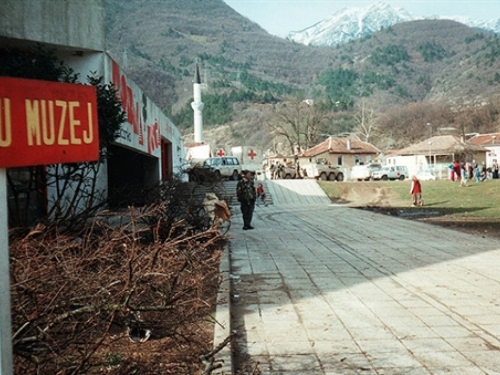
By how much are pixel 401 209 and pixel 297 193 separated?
10410 millimetres

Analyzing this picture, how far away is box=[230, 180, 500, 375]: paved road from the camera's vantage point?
5.29 meters

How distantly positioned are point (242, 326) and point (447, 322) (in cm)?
229

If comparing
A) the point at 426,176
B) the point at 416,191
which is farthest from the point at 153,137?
the point at 426,176

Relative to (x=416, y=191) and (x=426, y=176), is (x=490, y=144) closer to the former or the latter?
(x=426, y=176)

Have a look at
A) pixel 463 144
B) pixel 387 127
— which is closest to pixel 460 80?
pixel 387 127

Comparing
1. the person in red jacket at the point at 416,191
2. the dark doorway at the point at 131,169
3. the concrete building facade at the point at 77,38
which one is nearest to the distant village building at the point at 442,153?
the person in red jacket at the point at 416,191

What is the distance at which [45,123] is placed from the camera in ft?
10.4

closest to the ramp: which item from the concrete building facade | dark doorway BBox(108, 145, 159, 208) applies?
dark doorway BBox(108, 145, 159, 208)

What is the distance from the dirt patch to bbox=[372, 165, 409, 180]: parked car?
12897mm

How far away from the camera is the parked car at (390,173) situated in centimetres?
5303

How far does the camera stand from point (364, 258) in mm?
11297

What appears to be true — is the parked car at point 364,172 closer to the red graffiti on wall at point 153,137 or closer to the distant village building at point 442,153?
the distant village building at point 442,153

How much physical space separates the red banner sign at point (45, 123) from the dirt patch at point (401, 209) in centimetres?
1451

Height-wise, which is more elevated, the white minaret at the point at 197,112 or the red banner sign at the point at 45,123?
the white minaret at the point at 197,112
